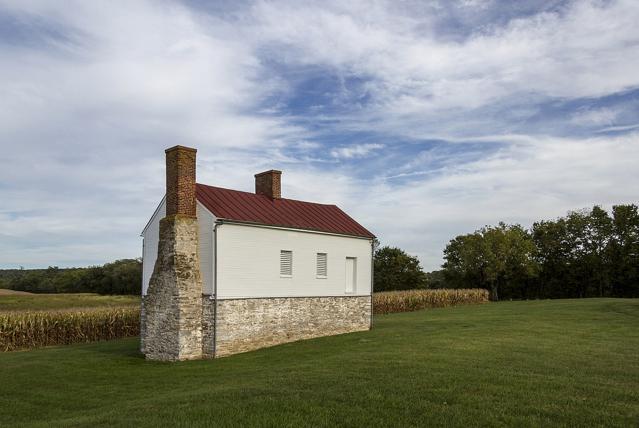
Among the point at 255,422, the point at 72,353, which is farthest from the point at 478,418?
the point at 72,353

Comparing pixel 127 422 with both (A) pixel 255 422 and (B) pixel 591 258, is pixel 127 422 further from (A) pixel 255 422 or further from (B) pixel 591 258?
(B) pixel 591 258

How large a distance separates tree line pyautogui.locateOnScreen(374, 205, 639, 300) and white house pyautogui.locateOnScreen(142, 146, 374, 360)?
40.9m

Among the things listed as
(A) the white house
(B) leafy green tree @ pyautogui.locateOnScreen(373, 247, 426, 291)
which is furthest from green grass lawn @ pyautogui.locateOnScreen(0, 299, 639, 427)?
(B) leafy green tree @ pyautogui.locateOnScreen(373, 247, 426, 291)

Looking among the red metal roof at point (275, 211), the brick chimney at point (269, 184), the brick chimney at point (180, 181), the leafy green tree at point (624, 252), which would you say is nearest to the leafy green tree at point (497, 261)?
the leafy green tree at point (624, 252)

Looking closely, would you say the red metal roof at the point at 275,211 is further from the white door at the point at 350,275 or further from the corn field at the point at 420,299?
the corn field at the point at 420,299

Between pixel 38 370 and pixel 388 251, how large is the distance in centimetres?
5812

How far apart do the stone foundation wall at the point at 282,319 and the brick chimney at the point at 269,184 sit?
18.5ft

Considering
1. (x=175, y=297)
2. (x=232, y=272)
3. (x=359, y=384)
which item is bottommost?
(x=359, y=384)

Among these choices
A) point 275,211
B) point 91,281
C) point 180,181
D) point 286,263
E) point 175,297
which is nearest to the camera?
point 175,297

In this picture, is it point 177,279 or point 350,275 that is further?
point 350,275

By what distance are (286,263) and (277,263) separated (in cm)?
71

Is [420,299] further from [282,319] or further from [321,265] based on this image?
[282,319]

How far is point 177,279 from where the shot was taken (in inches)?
800

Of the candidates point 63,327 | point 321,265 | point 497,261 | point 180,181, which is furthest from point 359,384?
point 497,261
